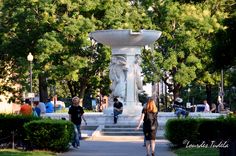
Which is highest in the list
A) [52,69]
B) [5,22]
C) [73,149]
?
[5,22]

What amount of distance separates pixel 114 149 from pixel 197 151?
301 centimetres

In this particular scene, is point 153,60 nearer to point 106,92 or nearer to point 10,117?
point 106,92

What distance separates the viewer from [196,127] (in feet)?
67.3

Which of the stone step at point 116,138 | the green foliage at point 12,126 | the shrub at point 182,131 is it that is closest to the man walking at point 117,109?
the stone step at point 116,138

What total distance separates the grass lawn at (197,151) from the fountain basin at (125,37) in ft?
45.1

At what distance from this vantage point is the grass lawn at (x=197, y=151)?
18069 millimetres

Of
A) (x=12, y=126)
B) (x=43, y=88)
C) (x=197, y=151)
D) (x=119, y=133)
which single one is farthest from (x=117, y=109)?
(x=43, y=88)

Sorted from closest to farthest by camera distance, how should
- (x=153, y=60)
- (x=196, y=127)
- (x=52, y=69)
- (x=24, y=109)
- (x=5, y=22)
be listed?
(x=196, y=127), (x=24, y=109), (x=52, y=69), (x=5, y=22), (x=153, y=60)

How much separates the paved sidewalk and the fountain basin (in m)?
9.83

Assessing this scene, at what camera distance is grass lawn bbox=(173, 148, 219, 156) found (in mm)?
18069

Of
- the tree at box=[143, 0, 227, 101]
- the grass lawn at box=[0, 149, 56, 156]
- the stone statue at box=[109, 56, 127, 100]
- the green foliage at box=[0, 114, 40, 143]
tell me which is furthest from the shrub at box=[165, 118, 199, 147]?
the tree at box=[143, 0, 227, 101]

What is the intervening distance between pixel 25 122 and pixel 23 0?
25272mm

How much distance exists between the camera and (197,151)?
18969 millimetres

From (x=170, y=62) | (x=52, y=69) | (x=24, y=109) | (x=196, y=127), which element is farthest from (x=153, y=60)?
(x=196, y=127)
